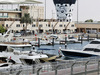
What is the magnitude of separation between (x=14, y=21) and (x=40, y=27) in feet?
28.5

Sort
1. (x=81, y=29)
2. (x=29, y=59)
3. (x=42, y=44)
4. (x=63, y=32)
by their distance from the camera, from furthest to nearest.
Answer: (x=81, y=29), (x=63, y=32), (x=42, y=44), (x=29, y=59)

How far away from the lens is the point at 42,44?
7206 centimetres

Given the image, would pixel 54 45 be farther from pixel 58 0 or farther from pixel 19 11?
pixel 58 0

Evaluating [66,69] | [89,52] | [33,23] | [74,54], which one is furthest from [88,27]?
[66,69]

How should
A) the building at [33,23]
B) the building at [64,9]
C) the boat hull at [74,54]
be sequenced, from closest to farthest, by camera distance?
the boat hull at [74,54], the building at [33,23], the building at [64,9]

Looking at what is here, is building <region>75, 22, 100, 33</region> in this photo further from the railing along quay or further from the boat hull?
the railing along quay

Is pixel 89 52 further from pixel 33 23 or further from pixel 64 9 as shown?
pixel 64 9

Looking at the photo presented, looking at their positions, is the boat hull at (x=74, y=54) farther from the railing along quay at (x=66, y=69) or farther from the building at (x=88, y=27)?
the building at (x=88, y=27)

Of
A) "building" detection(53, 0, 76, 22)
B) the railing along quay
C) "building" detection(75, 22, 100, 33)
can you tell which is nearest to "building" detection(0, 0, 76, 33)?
"building" detection(75, 22, 100, 33)

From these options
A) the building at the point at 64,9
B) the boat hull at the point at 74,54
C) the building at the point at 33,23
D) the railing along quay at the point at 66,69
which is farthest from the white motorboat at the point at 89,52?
the building at the point at 64,9

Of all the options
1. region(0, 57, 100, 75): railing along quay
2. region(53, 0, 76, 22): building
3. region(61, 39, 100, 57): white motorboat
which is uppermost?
region(53, 0, 76, 22): building

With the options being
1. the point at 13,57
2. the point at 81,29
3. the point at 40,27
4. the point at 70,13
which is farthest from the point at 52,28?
the point at 13,57

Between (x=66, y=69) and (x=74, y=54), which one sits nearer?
(x=66, y=69)

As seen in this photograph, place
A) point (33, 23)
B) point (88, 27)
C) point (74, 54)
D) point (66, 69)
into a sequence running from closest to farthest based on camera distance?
1. point (66, 69)
2. point (74, 54)
3. point (33, 23)
4. point (88, 27)
